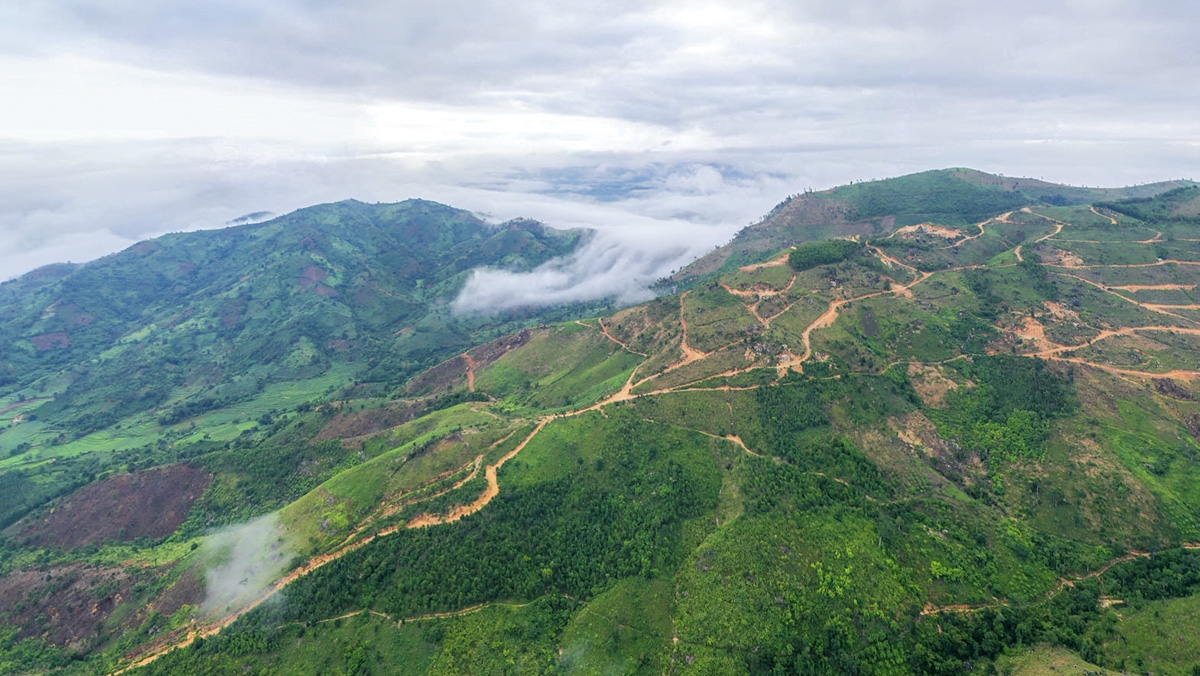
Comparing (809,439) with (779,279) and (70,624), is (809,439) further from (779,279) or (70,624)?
(70,624)

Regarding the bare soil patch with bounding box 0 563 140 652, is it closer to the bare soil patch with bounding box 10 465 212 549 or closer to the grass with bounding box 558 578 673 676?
the bare soil patch with bounding box 10 465 212 549

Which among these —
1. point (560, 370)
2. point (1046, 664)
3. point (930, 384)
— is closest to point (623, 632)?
point (1046, 664)

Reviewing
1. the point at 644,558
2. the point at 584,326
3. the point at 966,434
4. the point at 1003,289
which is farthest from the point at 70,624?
the point at 1003,289

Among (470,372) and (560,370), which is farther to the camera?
(470,372)

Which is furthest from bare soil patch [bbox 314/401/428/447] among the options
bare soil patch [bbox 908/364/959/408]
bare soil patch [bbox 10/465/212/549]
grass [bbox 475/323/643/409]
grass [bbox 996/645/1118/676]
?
grass [bbox 996/645/1118/676]

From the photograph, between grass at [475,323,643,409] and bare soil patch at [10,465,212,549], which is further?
grass at [475,323,643,409]

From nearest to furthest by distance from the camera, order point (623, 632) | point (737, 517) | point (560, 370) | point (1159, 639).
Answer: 1. point (1159, 639)
2. point (623, 632)
3. point (737, 517)
4. point (560, 370)

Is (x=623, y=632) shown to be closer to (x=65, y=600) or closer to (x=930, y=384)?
(x=930, y=384)

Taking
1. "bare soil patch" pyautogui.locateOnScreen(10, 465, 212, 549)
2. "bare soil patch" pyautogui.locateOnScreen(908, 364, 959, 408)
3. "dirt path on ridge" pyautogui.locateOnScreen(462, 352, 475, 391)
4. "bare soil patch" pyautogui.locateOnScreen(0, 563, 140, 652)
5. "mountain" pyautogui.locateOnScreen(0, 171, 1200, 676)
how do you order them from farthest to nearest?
1. "dirt path on ridge" pyautogui.locateOnScreen(462, 352, 475, 391)
2. "bare soil patch" pyautogui.locateOnScreen(10, 465, 212, 549)
3. "bare soil patch" pyautogui.locateOnScreen(908, 364, 959, 408)
4. "bare soil patch" pyautogui.locateOnScreen(0, 563, 140, 652)
5. "mountain" pyautogui.locateOnScreen(0, 171, 1200, 676)
